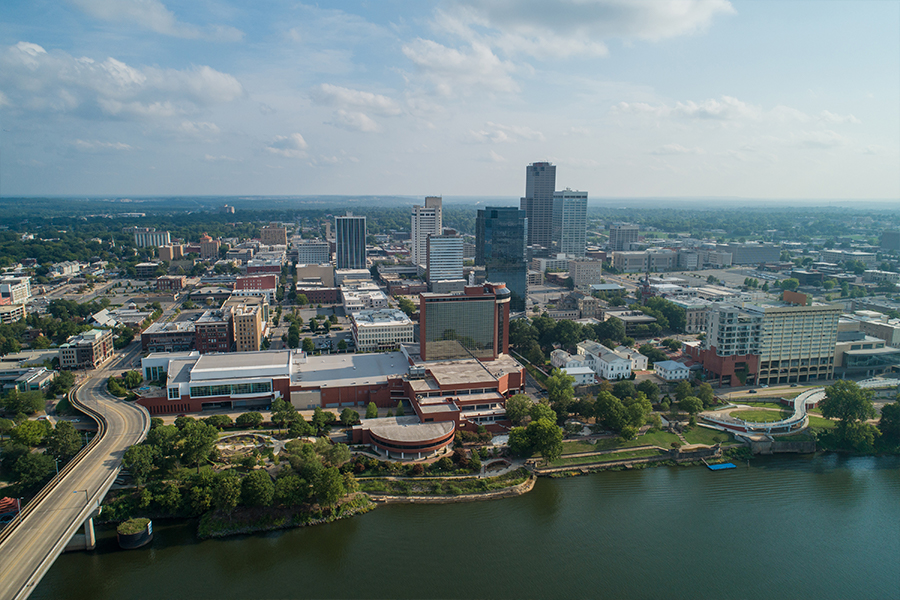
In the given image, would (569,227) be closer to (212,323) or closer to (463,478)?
(212,323)

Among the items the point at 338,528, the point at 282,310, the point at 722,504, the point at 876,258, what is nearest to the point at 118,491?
the point at 338,528

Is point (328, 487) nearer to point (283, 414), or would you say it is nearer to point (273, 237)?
point (283, 414)

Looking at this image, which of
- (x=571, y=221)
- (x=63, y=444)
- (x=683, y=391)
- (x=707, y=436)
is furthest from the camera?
(x=571, y=221)

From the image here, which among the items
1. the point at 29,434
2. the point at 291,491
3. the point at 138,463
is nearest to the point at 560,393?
the point at 291,491

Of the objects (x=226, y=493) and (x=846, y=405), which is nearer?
(x=226, y=493)

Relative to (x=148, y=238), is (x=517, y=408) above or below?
below

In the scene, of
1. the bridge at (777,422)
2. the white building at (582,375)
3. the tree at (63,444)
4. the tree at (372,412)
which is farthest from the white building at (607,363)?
the tree at (63,444)

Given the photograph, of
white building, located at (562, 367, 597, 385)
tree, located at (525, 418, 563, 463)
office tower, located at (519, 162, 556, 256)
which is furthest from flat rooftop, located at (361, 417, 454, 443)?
office tower, located at (519, 162, 556, 256)
